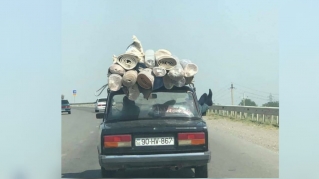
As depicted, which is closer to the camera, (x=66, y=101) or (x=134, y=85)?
(x=134, y=85)

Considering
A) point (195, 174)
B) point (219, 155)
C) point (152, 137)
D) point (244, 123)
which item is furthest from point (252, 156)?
point (244, 123)

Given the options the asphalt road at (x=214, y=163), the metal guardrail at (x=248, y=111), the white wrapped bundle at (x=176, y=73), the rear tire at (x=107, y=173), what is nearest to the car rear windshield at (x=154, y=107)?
the white wrapped bundle at (x=176, y=73)

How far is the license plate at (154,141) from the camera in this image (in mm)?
6652

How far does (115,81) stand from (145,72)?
47 cm

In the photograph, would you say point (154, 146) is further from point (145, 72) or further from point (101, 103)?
point (101, 103)

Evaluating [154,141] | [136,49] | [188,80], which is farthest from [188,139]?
[136,49]

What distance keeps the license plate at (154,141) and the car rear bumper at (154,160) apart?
17cm

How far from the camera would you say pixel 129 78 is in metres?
6.65

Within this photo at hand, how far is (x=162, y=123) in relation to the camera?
6.87 metres

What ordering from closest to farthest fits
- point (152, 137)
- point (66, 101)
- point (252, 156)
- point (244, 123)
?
point (152, 137), point (66, 101), point (252, 156), point (244, 123)

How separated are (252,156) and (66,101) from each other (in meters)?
3.71

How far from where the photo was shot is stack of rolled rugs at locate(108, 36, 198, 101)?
6720 mm

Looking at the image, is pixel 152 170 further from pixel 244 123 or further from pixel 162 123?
pixel 244 123

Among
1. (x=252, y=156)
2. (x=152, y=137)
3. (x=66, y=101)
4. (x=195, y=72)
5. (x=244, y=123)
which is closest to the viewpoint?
(x=152, y=137)
